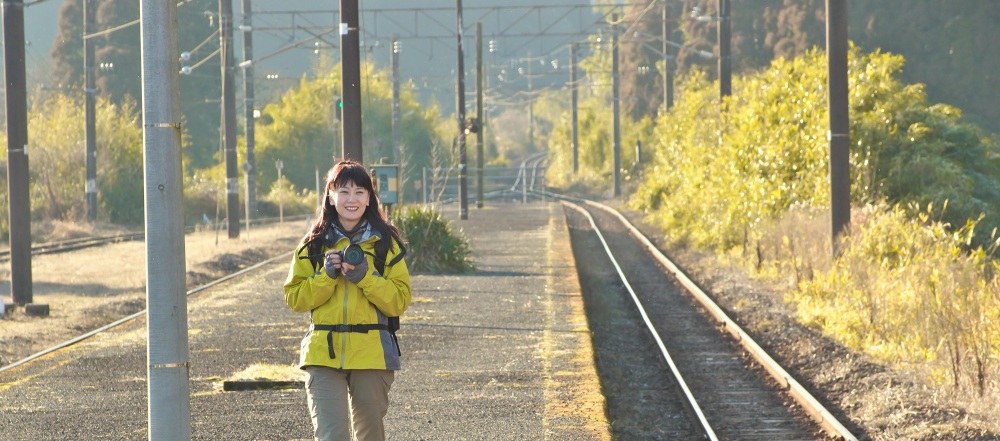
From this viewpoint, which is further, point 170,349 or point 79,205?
point 79,205

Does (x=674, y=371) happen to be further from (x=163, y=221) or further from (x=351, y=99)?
(x=163, y=221)

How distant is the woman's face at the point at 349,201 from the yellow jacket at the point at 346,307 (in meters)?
0.09

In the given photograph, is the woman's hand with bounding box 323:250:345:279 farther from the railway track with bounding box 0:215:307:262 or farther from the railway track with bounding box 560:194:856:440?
the railway track with bounding box 0:215:307:262

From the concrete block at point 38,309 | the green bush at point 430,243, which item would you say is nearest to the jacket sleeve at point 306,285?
the concrete block at point 38,309

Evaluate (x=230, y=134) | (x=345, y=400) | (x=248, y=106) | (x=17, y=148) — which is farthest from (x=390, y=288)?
(x=248, y=106)

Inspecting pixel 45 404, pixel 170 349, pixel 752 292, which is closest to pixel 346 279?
pixel 170 349

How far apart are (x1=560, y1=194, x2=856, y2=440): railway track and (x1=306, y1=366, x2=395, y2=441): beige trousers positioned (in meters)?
4.50

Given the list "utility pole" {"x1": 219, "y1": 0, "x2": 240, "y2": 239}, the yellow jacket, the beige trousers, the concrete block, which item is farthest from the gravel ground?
"utility pole" {"x1": 219, "y1": 0, "x2": 240, "y2": 239}

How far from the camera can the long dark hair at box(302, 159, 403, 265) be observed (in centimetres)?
605

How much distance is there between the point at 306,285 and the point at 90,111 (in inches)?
1251

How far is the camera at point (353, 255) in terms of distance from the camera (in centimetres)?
577

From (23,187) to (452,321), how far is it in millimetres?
5749

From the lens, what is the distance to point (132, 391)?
37.1ft

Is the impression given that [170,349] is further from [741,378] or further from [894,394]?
[741,378]
